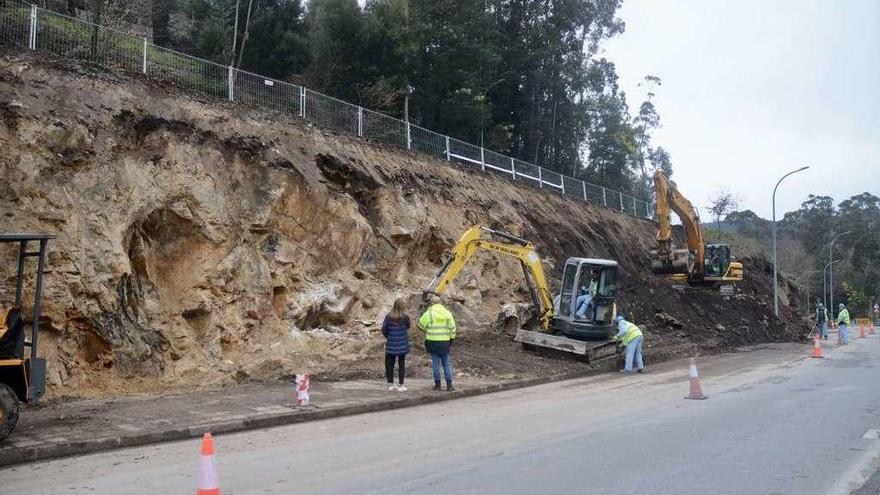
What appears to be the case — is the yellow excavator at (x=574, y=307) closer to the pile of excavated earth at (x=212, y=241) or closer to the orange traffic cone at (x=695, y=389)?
the pile of excavated earth at (x=212, y=241)

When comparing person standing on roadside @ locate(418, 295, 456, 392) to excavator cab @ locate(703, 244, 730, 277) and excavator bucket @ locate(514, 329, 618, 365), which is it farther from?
excavator cab @ locate(703, 244, 730, 277)

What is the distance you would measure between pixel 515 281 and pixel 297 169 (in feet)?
28.1

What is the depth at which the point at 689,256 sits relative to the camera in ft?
96.8

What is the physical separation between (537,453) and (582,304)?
11855 millimetres

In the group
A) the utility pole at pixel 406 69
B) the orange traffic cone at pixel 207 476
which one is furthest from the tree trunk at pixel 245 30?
the orange traffic cone at pixel 207 476

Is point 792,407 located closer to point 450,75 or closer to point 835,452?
point 835,452

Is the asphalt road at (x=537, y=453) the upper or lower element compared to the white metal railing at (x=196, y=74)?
lower

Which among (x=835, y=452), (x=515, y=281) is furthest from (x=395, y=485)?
(x=515, y=281)

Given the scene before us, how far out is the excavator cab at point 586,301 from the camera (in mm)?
19281

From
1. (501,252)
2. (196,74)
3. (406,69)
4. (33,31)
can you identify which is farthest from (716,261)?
(33,31)

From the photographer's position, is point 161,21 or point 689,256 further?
point 689,256

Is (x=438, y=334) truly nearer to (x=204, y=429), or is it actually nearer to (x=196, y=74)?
(x=204, y=429)

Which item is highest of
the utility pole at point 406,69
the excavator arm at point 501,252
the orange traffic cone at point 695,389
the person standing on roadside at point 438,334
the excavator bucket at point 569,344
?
the utility pole at point 406,69

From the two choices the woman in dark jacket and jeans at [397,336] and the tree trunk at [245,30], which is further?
the tree trunk at [245,30]
